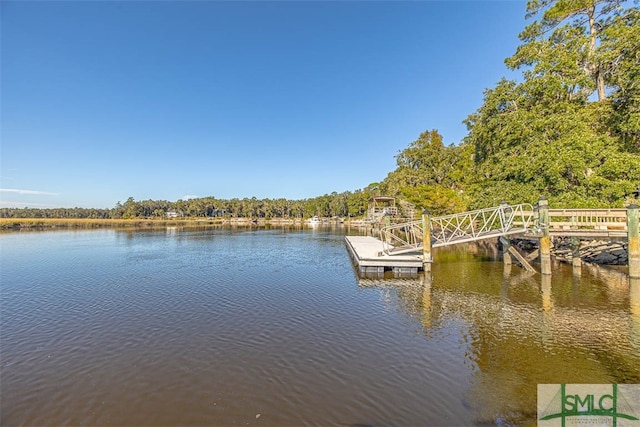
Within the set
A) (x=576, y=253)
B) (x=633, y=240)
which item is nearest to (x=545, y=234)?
(x=633, y=240)

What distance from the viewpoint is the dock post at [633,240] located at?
1303 centimetres

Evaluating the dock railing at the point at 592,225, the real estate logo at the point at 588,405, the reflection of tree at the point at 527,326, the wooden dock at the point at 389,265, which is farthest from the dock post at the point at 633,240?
the real estate logo at the point at 588,405

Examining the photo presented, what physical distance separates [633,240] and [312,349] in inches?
611

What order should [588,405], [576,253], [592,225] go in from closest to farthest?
[588,405] → [592,225] → [576,253]

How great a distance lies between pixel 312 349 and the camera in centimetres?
783

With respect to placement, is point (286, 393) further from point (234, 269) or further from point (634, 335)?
point (234, 269)

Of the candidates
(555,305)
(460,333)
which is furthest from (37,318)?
(555,305)

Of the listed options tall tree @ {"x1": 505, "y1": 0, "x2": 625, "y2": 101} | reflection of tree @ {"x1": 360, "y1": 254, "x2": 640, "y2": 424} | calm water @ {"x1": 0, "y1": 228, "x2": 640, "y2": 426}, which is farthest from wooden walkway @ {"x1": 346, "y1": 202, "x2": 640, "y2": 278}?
tall tree @ {"x1": 505, "y1": 0, "x2": 625, "y2": 101}

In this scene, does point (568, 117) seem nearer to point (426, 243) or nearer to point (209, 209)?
point (426, 243)

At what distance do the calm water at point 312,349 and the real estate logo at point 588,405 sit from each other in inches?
9.7

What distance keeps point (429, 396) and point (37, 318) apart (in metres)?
13.2

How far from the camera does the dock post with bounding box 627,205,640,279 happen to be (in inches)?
513

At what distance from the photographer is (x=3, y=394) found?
19.8ft

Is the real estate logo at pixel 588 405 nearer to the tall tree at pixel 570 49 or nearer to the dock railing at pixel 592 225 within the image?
the dock railing at pixel 592 225
